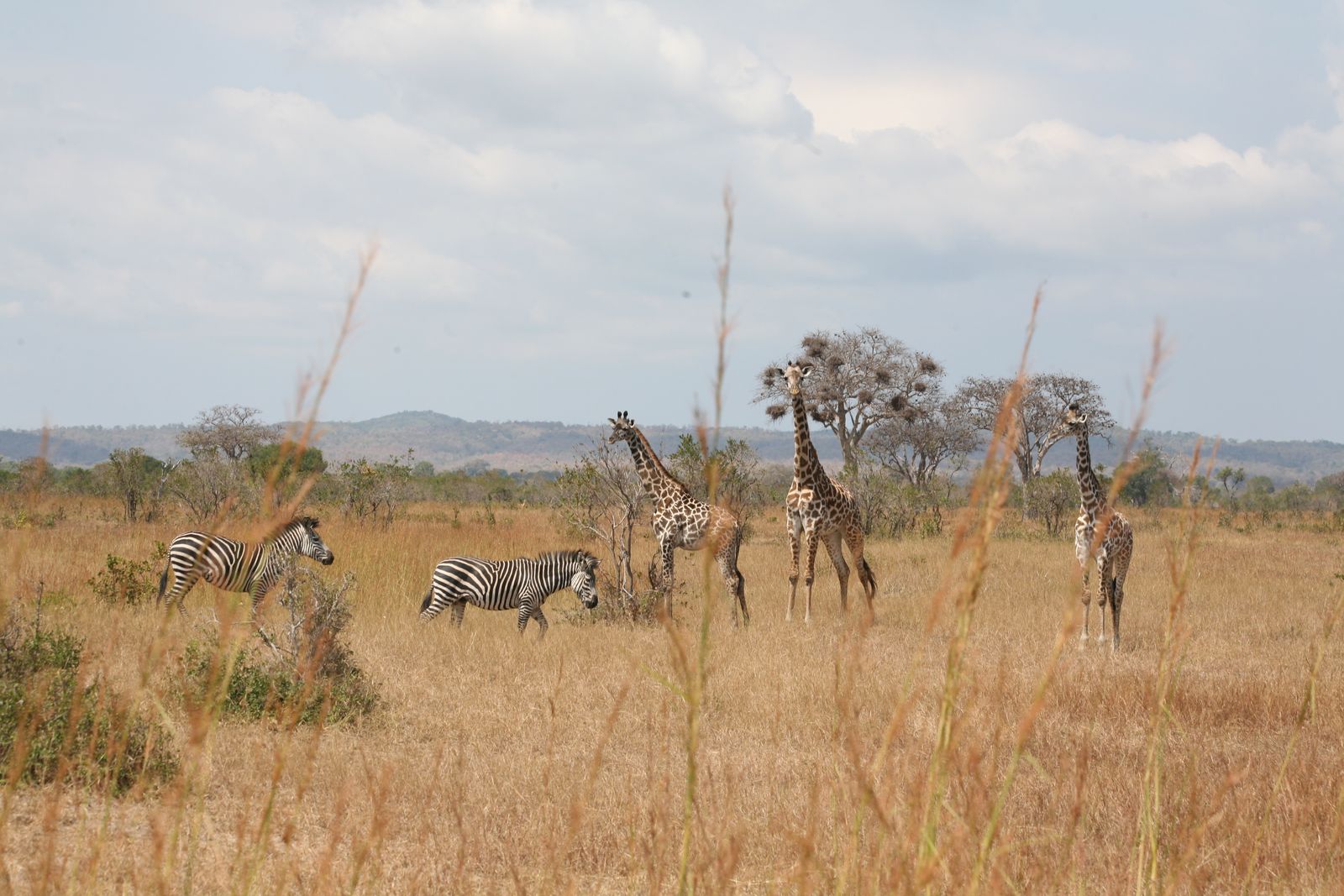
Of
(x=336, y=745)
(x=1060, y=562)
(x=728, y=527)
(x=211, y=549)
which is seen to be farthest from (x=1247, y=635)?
(x=211, y=549)

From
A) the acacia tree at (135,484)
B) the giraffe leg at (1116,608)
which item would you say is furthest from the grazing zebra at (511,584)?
the acacia tree at (135,484)

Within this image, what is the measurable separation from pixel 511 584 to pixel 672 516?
1.81 m

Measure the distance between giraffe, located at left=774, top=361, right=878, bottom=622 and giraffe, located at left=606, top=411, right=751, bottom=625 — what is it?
645mm

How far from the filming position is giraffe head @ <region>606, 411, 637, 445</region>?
34.2 feet

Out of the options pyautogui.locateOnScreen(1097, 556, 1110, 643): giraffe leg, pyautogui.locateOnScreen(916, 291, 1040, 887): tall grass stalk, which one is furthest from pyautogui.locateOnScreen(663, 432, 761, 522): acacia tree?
pyautogui.locateOnScreen(916, 291, 1040, 887): tall grass stalk

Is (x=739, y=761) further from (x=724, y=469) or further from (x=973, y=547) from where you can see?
(x=724, y=469)

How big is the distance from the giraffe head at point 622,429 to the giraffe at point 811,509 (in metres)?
1.63

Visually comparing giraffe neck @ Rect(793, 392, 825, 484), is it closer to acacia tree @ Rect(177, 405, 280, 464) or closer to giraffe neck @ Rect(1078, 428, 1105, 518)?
giraffe neck @ Rect(1078, 428, 1105, 518)

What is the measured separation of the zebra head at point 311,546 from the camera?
971 centimetres

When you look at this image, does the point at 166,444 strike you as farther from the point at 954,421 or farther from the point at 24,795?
the point at 24,795

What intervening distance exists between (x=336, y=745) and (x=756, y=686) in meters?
2.69

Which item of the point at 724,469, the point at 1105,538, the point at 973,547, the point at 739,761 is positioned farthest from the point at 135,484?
the point at 973,547

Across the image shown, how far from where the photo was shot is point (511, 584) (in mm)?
9188

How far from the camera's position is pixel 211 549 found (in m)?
9.20
